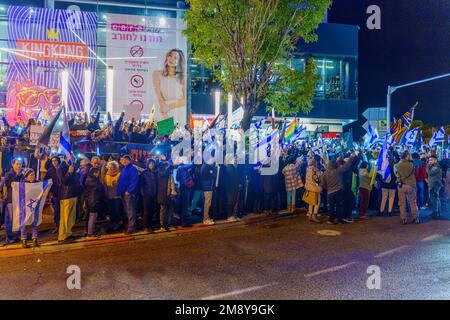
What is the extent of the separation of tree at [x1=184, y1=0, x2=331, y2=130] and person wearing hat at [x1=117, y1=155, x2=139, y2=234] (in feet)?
17.8

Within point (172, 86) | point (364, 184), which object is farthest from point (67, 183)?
point (172, 86)

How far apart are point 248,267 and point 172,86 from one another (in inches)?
723

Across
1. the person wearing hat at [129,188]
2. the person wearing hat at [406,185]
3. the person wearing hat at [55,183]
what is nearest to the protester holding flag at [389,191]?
the person wearing hat at [406,185]

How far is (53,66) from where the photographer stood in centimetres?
2172

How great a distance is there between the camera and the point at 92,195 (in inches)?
348

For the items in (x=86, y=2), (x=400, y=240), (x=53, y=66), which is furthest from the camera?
(x=86, y=2)

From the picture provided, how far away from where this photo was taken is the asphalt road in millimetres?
5527

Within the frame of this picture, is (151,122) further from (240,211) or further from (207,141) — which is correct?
(240,211)

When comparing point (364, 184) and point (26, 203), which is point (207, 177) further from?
point (364, 184)

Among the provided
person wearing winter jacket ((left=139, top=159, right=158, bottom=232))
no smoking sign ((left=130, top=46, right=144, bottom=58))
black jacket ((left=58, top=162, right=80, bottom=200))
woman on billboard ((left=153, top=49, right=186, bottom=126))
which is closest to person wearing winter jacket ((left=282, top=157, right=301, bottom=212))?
person wearing winter jacket ((left=139, top=159, right=158, bottom=232))

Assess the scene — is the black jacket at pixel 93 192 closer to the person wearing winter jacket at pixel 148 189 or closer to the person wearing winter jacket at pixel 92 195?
the person wearing winter jacket at pixel 92 195

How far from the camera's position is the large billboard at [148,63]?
2277cm

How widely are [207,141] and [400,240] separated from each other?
5.82 metres
